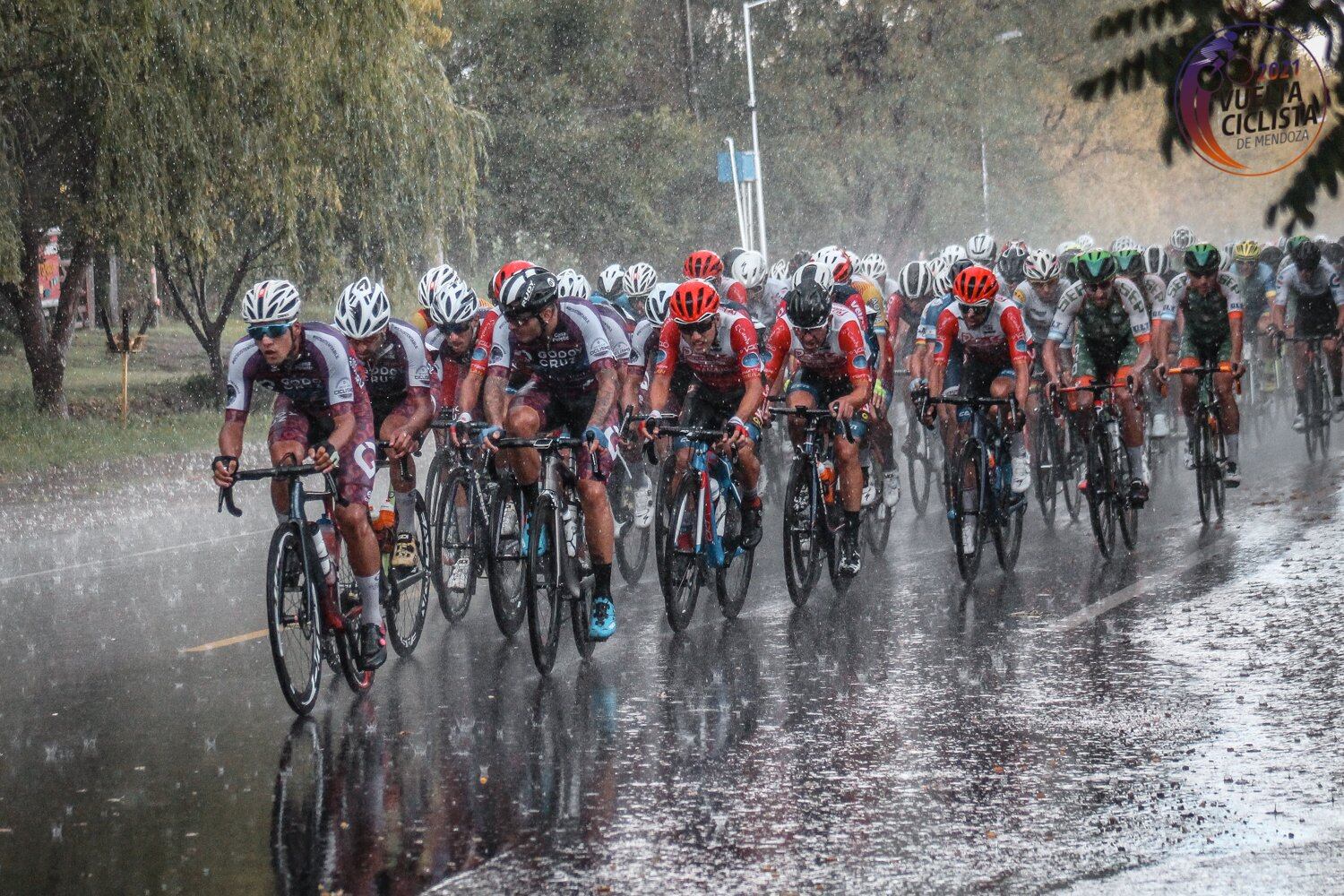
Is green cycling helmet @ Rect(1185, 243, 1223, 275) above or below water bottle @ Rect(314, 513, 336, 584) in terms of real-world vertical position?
above

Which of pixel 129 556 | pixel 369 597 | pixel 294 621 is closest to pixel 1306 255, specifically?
pixel 129 556

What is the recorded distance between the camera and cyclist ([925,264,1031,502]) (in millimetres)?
11219

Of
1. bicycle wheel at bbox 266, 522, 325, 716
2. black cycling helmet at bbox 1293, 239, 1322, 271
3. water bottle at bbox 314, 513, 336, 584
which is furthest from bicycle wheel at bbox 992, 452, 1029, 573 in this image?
black cycling helmet at bbox 1293, 239, 1322, 271

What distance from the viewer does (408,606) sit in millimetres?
9359

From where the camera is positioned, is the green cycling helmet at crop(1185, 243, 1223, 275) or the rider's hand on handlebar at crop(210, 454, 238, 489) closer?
the rider's hand on handlebar at crop(210, 454, 238, 489)

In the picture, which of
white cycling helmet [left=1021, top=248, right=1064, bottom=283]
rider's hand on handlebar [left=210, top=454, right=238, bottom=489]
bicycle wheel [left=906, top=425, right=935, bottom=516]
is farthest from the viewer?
bicycle wheel [left=906, top=425, right=935, bottom=516]

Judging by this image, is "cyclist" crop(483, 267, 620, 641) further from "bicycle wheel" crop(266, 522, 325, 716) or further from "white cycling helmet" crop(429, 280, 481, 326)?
"white cycling helmet" crop(429, 280, 481, 326)

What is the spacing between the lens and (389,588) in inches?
352

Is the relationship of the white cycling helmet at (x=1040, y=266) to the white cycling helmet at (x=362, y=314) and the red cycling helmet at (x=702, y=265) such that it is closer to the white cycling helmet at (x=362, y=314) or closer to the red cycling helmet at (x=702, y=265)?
the red cycling helmet at (x=702, y=265)

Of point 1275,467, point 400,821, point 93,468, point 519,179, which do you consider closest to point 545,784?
point 400,821

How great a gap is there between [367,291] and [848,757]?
3.99m

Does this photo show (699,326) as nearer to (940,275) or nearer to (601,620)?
(601,620)

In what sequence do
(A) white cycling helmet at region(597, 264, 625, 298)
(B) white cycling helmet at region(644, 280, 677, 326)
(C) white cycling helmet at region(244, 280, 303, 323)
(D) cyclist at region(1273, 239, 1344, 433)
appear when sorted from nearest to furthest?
(C) white cycling helmet at region(244, 280, 303, 323), (B) white cycling helmet at region(644, 280, 677, 326), (A) white cycling helmet at region(597, 264, 625, 298), (D) cyclist at region(1273, 239, 1344, 433)

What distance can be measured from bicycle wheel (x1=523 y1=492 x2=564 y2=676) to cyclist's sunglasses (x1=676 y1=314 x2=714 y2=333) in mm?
1551
